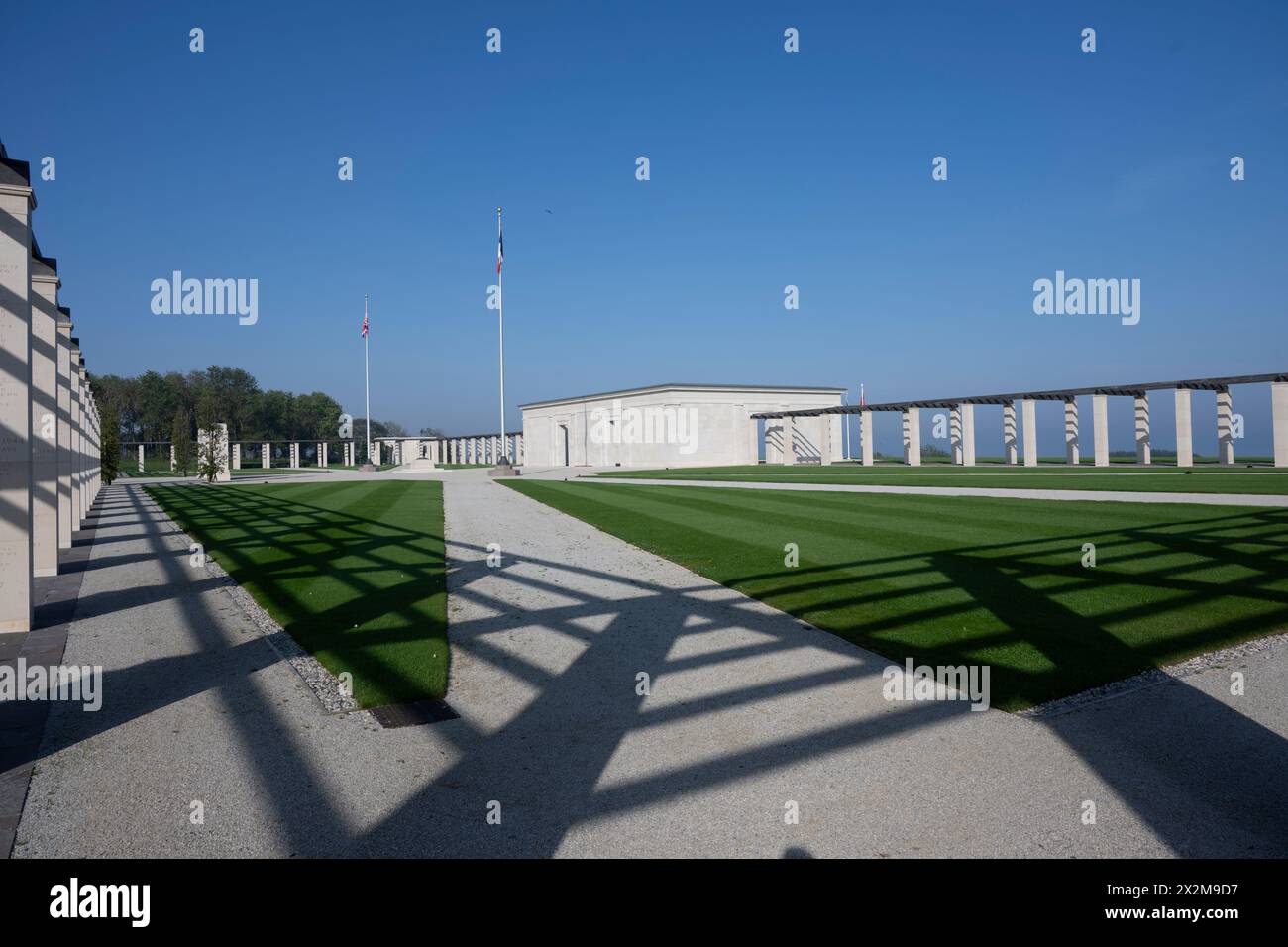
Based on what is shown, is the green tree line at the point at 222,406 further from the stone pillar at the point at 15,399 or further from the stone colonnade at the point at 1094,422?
the stone pillar at the point at 15,399

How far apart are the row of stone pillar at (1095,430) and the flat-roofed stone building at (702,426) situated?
40.5 feet

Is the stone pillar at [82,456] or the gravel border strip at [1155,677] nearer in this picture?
the gravel border strip at [1155,677]

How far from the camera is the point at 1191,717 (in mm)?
5797

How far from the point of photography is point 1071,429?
46.5 m

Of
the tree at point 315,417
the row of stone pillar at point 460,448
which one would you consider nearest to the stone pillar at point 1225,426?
the row of stone pillar at point 460,448

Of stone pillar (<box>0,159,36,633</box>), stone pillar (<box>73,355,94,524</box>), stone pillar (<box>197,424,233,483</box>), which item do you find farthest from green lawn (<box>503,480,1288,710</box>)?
stone pillar (<box>197,424,233,483</box>)

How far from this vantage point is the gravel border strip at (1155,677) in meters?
6.06

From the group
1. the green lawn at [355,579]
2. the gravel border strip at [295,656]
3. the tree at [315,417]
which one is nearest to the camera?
the gravel border strip at [295,656]

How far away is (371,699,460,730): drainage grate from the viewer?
6.16 metres

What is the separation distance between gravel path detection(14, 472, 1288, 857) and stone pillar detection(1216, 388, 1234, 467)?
3833 centimetres

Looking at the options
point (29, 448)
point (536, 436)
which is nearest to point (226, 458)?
point (536, 436)

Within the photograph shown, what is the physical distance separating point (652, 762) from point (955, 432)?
163 feet
